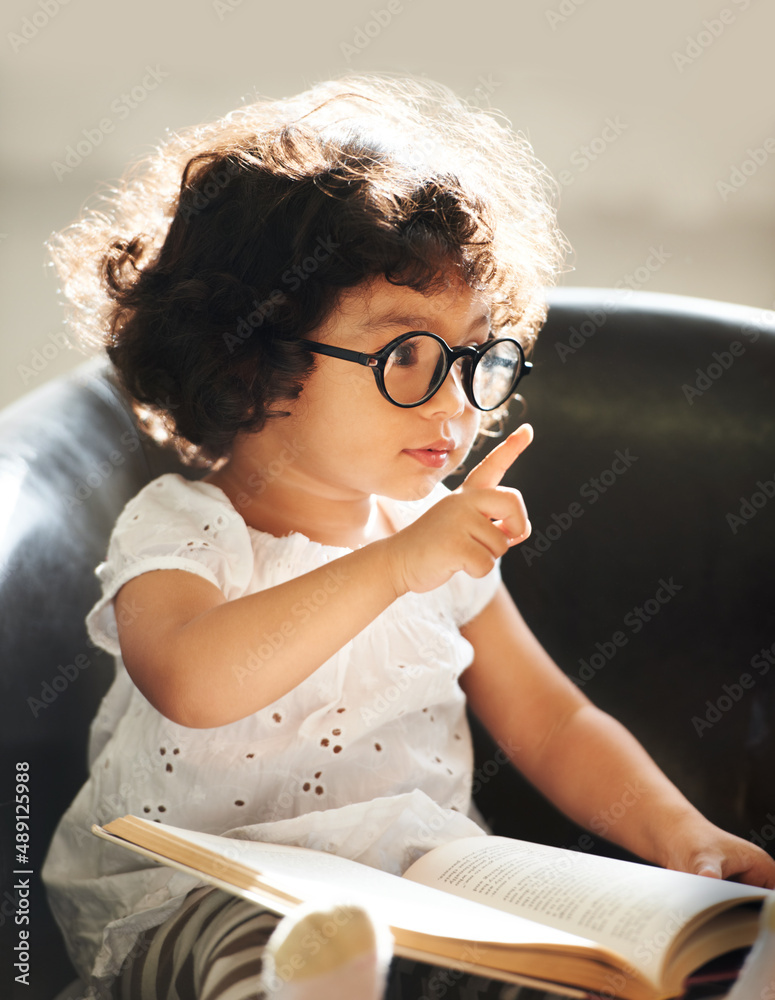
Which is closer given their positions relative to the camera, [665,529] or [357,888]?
[357,888]

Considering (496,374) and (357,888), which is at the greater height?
(496,374)

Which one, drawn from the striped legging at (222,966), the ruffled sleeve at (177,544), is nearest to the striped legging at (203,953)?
the striped legging at (222,966)

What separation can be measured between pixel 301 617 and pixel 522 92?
1.20 metres

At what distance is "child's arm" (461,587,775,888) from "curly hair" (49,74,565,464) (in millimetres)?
324

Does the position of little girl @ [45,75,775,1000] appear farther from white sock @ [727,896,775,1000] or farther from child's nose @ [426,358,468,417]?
white sock @ [727,896,775,1000]

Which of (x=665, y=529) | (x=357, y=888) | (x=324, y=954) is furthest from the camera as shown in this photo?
(x=665, y=529)

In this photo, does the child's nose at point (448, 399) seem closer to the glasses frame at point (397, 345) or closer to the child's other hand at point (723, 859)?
the glasses frame at point (397, 345)

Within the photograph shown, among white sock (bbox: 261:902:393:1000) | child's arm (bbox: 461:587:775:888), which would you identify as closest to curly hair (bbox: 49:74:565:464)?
child's arm (bbox: 461:587:775:888)

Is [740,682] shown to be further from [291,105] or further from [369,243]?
[291,105]

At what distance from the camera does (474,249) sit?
74cm

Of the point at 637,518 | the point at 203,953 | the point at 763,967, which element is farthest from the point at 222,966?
the point at 637,518

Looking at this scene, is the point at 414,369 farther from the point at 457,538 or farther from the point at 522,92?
the point at 522,92

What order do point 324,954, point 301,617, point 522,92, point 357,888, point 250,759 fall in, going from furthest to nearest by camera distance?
1. point 522,92
2. point 250,759
3. point 301,617
4. point 357,888
5. point 324,954

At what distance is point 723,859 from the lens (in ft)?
2.20
